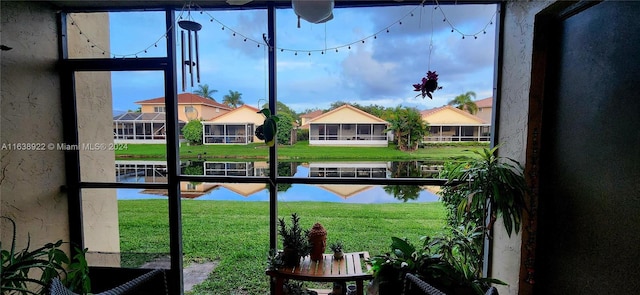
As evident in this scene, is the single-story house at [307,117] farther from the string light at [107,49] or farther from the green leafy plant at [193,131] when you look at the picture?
the string light at [107,49]

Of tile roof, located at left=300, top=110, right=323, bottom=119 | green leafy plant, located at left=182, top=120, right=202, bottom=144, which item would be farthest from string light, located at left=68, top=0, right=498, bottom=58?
green leafy plant, located at left=182, top=120, right=202, bottom=144

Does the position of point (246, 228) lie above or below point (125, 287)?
below

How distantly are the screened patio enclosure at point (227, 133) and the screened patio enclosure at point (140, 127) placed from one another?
231 millimetres

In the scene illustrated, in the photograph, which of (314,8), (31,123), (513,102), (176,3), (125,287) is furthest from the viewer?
(176,3)

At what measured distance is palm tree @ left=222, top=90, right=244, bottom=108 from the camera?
2539 millimetres

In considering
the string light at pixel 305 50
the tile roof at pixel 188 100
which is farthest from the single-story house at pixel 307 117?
the tile roof at pixel 188 100

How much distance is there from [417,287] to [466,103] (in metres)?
1.58

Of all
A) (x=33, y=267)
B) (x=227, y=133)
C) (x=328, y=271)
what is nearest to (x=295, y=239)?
(x=328, y=271)

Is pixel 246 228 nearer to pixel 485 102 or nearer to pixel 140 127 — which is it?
pixel 140 127

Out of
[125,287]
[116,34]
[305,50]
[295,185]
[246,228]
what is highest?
[116,34]

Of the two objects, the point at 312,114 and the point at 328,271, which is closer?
the point at 328,271

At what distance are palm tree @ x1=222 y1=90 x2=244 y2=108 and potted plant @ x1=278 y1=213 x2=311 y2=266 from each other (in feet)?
3.71

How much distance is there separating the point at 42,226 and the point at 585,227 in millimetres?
3884

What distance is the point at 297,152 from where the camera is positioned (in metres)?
2.54
